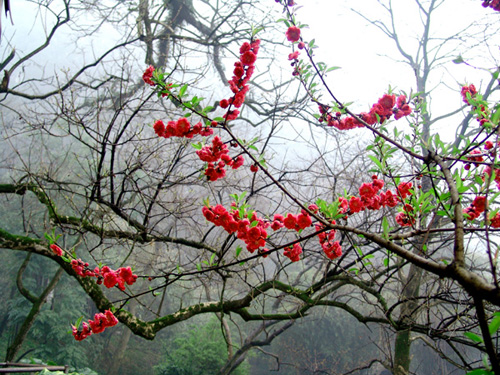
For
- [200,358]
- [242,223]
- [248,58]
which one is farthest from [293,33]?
[200,358]

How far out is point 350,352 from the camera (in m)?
10.6

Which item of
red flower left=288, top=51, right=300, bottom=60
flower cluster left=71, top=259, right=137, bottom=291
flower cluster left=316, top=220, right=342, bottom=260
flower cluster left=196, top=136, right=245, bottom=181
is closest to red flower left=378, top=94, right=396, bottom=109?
red flower left=288, top=51, right=300, bottom=60

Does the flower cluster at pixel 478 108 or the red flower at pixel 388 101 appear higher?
the red flower at pixel 388 101

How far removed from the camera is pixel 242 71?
150cm

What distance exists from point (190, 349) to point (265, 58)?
772 centimetres

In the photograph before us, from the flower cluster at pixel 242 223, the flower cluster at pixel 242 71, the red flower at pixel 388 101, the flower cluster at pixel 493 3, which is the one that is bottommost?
the flower cluster at pixel 242 223

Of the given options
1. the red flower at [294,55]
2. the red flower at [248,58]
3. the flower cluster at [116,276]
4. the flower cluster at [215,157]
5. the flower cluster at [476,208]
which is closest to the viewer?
the flower cluster at [476,208]

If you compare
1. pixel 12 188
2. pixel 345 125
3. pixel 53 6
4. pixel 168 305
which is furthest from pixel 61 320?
pixel 345 125

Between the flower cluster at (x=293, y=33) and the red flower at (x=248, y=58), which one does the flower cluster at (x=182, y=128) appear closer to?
the red flower at (x=248, y=58)

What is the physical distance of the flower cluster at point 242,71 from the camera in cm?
146

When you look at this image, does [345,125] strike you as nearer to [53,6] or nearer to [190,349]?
[53,6]

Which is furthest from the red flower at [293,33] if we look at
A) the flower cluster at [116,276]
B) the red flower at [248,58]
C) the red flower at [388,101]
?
the flower cluster at [116,276]

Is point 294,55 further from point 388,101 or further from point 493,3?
point 493,3

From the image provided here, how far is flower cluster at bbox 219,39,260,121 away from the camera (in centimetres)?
146
